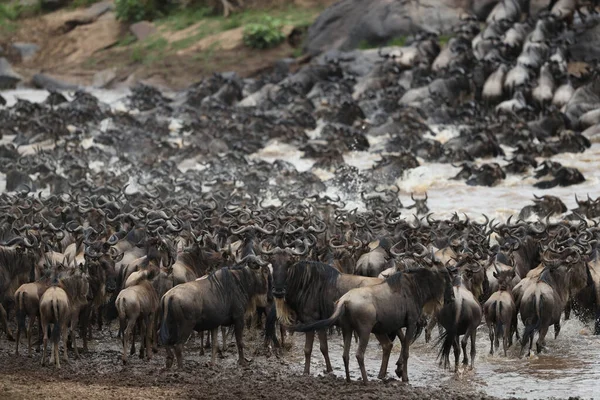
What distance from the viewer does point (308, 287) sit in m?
12.3

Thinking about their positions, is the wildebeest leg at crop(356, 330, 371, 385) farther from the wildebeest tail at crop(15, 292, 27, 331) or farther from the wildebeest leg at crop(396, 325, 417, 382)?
the wildebeest tail at crop(15, 292, 27, 331)

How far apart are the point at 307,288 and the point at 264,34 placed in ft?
108

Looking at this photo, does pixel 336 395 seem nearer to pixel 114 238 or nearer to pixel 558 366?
pixel 558 366

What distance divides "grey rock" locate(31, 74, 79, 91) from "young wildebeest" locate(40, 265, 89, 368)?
102ft

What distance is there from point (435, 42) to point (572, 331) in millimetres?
26433

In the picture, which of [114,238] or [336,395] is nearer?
[336,395]

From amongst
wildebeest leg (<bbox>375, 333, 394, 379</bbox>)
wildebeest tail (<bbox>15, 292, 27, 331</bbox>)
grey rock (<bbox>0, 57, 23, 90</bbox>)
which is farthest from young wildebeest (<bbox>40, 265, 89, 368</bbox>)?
grey rock (<bbox>0, 57, 23, 90</bbox>)

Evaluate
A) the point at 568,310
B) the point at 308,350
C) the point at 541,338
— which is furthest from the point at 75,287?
the point at 568,310

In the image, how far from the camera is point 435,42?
130 ft

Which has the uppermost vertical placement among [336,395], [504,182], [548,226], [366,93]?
[366,93]

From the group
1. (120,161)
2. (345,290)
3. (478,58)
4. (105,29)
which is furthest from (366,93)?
(345,290)

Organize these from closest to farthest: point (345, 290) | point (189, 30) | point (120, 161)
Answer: point (345, 290) < point (120, 161) < point (189, 30)

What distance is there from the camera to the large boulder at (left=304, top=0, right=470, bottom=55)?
4228 cm

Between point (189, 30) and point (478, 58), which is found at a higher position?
point (189, 30)
